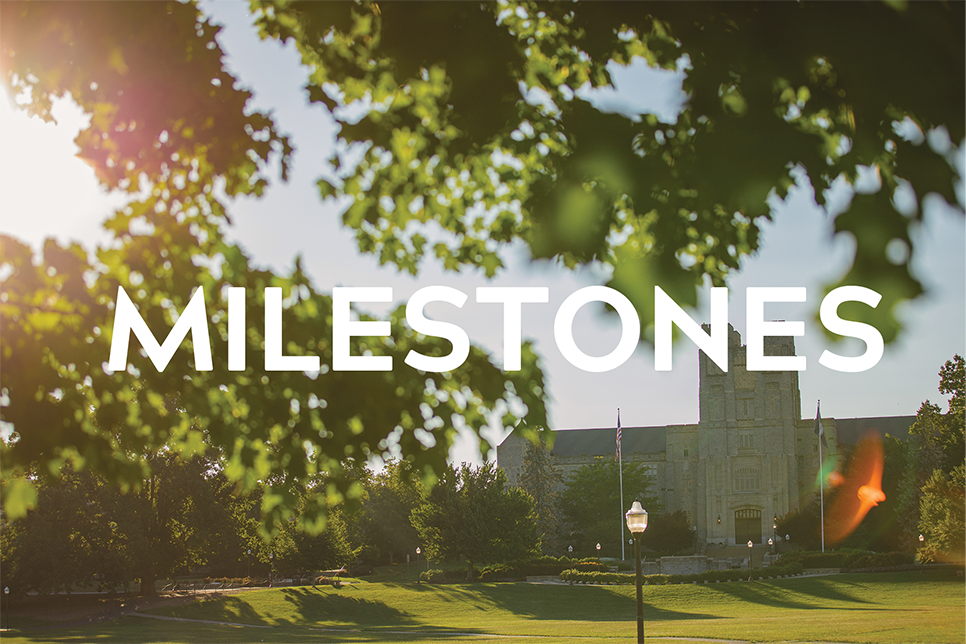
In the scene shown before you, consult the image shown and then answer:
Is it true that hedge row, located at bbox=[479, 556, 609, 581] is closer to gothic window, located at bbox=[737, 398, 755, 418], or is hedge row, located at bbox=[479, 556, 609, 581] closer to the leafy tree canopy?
the leafy tree canopy

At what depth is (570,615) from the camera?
37.2 meters

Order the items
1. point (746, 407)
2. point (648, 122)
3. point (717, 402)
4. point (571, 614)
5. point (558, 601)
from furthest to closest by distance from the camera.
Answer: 1. point (717, 402)
2. point (746, 407)
3. point (558, 601)
4. point (571, 614)
5. point (648, 122)

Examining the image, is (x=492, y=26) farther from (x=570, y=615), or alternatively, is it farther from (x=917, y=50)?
(x=570, y=615)

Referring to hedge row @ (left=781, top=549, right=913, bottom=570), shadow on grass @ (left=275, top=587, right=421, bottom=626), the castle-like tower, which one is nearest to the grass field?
shadow on grass @ (left=275, top=587, right=421, bottom=626)

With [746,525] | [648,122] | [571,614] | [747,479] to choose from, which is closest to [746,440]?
[747,479]

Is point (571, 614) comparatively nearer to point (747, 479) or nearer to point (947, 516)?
point (947, 516)

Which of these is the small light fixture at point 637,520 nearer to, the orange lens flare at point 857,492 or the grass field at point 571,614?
the grass field at point 571,614

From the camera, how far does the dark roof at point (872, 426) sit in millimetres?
82312

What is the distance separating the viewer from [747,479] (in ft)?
255

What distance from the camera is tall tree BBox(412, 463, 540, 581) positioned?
52.1 meters

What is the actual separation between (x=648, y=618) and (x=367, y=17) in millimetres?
33352

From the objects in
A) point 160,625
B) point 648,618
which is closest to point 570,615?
point 648,618

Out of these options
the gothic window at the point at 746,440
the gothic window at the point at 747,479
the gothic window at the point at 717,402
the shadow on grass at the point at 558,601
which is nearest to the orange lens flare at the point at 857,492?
the gothic window at the point at 747,479

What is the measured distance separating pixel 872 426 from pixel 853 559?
126ft
